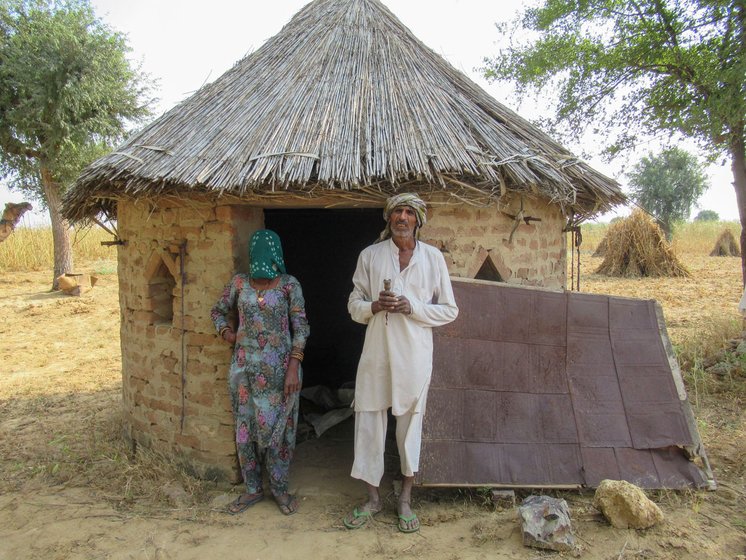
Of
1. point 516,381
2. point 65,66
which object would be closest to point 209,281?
point 516,381

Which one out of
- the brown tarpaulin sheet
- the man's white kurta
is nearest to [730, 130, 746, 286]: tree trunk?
the brown tarpaulin sheet

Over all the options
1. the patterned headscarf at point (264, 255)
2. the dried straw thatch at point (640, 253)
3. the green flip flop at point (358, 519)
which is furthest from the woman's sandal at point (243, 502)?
the dried straw thatch at point (640, 253)

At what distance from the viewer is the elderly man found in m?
3.36

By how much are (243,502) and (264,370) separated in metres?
0.91

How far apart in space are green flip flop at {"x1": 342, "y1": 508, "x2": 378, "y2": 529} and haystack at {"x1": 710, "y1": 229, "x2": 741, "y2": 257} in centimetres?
2343

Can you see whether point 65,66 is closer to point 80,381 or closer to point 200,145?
point 80,381

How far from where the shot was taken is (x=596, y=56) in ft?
30.6

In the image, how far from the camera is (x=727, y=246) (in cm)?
2214

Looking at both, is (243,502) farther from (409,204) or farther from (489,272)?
(489,272)

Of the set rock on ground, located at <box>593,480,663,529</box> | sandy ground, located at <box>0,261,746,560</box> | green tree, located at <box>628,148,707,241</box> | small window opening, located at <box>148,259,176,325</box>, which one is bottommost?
sandy ground, located at <box>0,261,746,560</box>

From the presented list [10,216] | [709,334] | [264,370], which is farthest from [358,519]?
[10,216]

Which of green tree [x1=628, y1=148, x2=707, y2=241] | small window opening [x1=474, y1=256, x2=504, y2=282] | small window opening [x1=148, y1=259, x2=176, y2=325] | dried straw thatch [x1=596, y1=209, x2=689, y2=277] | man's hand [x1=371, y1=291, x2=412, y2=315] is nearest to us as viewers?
man's hand [x1=371, y1=291, x2=412, y2=315]

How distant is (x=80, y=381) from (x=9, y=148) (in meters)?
9.33

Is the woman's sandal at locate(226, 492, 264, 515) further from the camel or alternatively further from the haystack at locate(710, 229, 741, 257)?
the haystack at locate(710, 229, 741, 257)
